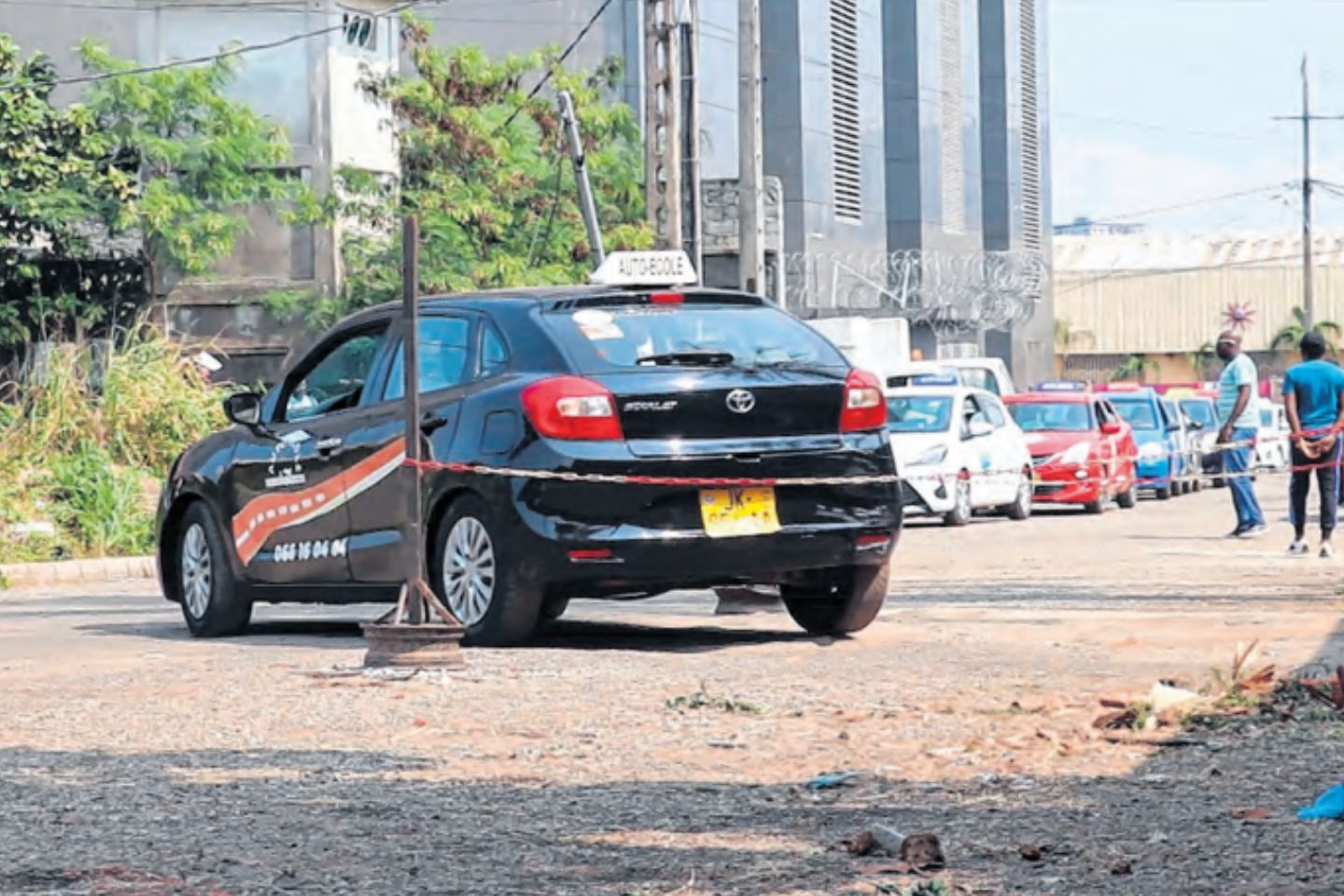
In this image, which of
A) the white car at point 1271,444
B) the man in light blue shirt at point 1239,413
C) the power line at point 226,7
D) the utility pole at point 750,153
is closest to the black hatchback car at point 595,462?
the man in light blue shirt at point 1239,413

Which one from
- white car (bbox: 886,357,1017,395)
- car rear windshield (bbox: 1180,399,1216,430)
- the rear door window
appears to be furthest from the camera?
car rear windshield (bbox: 1180,399,1216,430)

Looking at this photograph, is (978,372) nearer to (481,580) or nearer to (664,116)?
(664,116)

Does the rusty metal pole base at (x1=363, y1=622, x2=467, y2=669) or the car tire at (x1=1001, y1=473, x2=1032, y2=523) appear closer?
the rusty metal pole base at (x1=363, y1=622, x2=467, y2=669)

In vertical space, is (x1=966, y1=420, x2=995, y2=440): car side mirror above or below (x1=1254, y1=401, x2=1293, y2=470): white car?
above

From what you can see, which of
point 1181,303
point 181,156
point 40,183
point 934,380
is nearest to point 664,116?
point 934,380

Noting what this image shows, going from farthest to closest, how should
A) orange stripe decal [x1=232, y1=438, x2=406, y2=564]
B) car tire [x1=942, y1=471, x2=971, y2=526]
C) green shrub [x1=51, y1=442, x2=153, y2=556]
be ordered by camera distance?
car tire [x1=942, y1=471, x2=971, y2=526]
green shrub [x1=51, y1=442, x2=153, y2=556]
orange stripe decal [x1=232, y1=438, x2=406, y2=564]

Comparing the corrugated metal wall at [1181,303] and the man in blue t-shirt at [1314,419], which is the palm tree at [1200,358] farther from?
the man in blue t-shirt at [1314,419]

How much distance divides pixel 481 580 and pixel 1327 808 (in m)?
5.78

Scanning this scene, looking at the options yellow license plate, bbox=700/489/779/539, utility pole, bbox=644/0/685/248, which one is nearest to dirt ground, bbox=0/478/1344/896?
yellow license plate, bbox=700/489/779/539

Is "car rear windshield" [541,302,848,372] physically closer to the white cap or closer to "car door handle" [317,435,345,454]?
the white cap

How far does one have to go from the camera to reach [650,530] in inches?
477

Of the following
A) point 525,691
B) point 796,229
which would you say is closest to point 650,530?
point 525,691

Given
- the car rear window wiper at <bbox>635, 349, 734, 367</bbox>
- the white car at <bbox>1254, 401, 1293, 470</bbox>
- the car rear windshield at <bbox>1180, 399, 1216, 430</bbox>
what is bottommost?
the white car at <bbox>1254, 401, 1293, 470</bbox>

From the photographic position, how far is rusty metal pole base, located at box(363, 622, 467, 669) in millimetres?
11305
